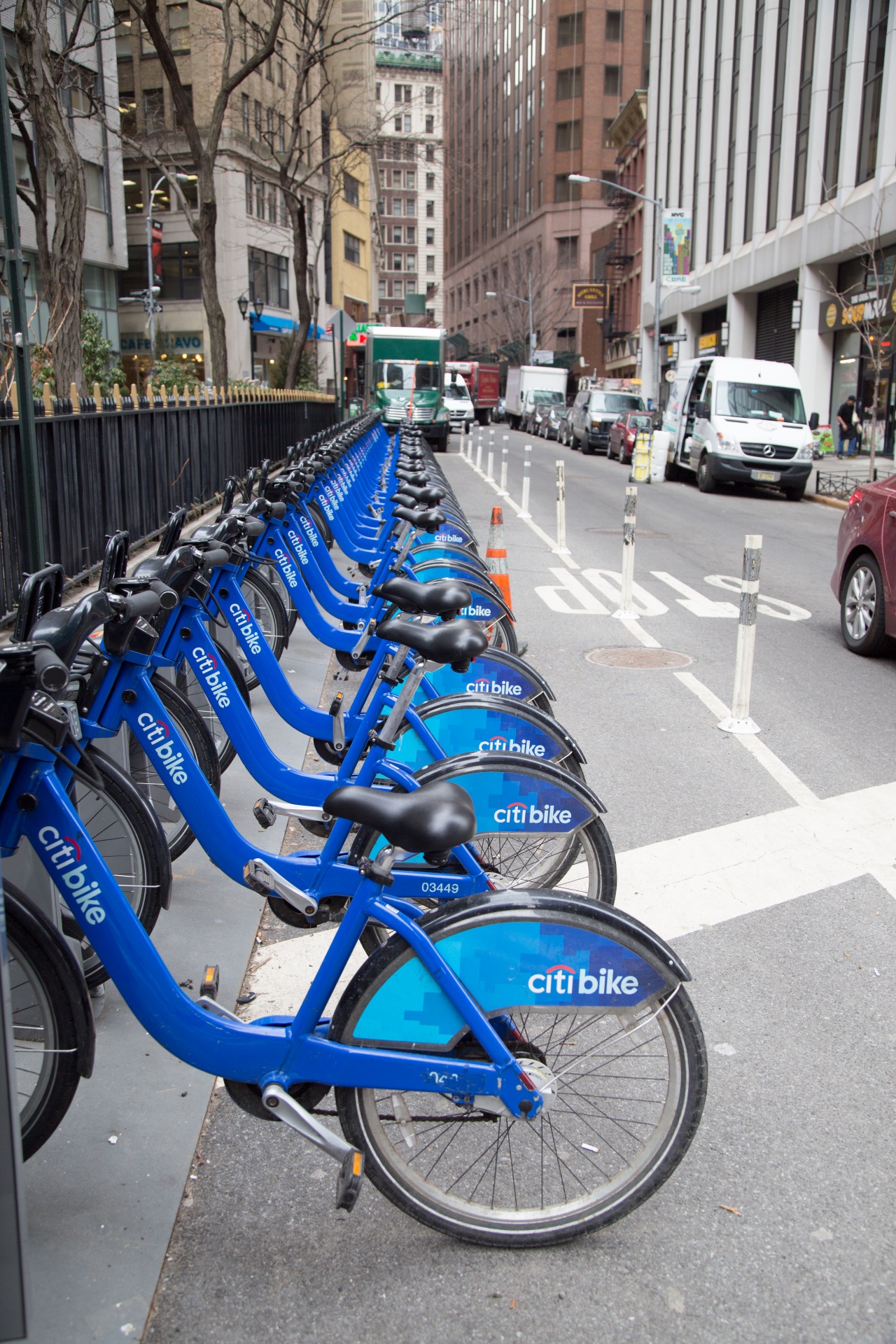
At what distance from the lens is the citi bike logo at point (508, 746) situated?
3.95 m

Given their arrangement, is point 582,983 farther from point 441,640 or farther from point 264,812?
point 264,812

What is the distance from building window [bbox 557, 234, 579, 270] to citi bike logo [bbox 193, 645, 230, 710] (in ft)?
304

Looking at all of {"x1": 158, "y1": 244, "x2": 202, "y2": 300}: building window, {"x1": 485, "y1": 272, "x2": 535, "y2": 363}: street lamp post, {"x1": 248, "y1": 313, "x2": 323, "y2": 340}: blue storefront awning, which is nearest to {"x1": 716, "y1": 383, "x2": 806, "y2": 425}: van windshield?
{"x1": 248, "y1": 313, "x2": 323, "y2": 340}: blue storefront awning

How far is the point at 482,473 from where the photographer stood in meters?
28.7

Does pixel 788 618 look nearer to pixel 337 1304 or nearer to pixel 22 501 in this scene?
pixel 22 501

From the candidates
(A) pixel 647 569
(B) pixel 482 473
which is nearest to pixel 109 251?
(B) pixel 482 473

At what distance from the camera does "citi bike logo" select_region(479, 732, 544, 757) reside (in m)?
3.95

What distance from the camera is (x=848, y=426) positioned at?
32.9m

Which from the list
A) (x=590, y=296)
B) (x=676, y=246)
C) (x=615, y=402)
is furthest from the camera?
(x=590, y=296)

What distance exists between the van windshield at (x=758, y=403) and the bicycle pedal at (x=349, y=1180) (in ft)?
74.9

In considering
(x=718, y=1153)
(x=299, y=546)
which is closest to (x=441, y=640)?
(x=718, y=1153)

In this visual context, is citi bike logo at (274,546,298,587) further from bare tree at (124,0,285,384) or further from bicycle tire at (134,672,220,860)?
bare tree at (124,0,285,384)

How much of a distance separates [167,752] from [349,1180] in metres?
1.29

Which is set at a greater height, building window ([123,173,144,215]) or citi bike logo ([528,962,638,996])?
building window ([123,173,144,215])
